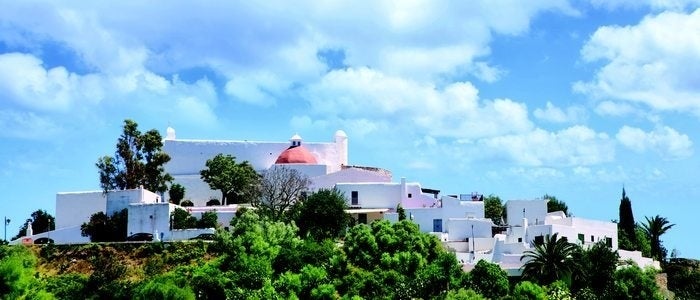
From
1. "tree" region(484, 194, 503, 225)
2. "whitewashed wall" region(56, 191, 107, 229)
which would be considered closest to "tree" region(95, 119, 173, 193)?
"whitewashed wall" region(56, 191, 107, 229)

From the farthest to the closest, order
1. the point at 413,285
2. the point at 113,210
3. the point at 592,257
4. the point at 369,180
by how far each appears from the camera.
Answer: the point at 369,180, the point at 113,210, the point at 592,257, the point at 413,285

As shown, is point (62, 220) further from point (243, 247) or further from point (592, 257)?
point (592, 257)

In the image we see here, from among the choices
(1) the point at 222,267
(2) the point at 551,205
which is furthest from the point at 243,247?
(2) the point at 551,205

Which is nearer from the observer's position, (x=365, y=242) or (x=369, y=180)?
(x=365, y=242)

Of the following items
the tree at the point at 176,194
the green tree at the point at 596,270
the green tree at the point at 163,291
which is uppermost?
the tree at the point at 176,194

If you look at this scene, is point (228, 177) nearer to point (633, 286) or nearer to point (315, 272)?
point (315, 272)

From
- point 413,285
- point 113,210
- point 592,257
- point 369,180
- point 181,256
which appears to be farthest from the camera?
point 369,180

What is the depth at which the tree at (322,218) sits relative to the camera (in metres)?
53.5

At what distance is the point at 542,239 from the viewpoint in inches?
1970

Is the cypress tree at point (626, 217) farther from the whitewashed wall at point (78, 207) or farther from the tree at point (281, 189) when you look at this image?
the whitewashed wall at point (78, 207)

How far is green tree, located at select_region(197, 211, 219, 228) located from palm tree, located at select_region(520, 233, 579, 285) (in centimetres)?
1785

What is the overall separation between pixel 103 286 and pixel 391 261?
13.1 m

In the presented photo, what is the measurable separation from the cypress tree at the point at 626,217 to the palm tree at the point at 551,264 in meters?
15.8

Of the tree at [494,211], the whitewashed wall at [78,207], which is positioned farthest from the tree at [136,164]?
→ the tree at [494,211]
